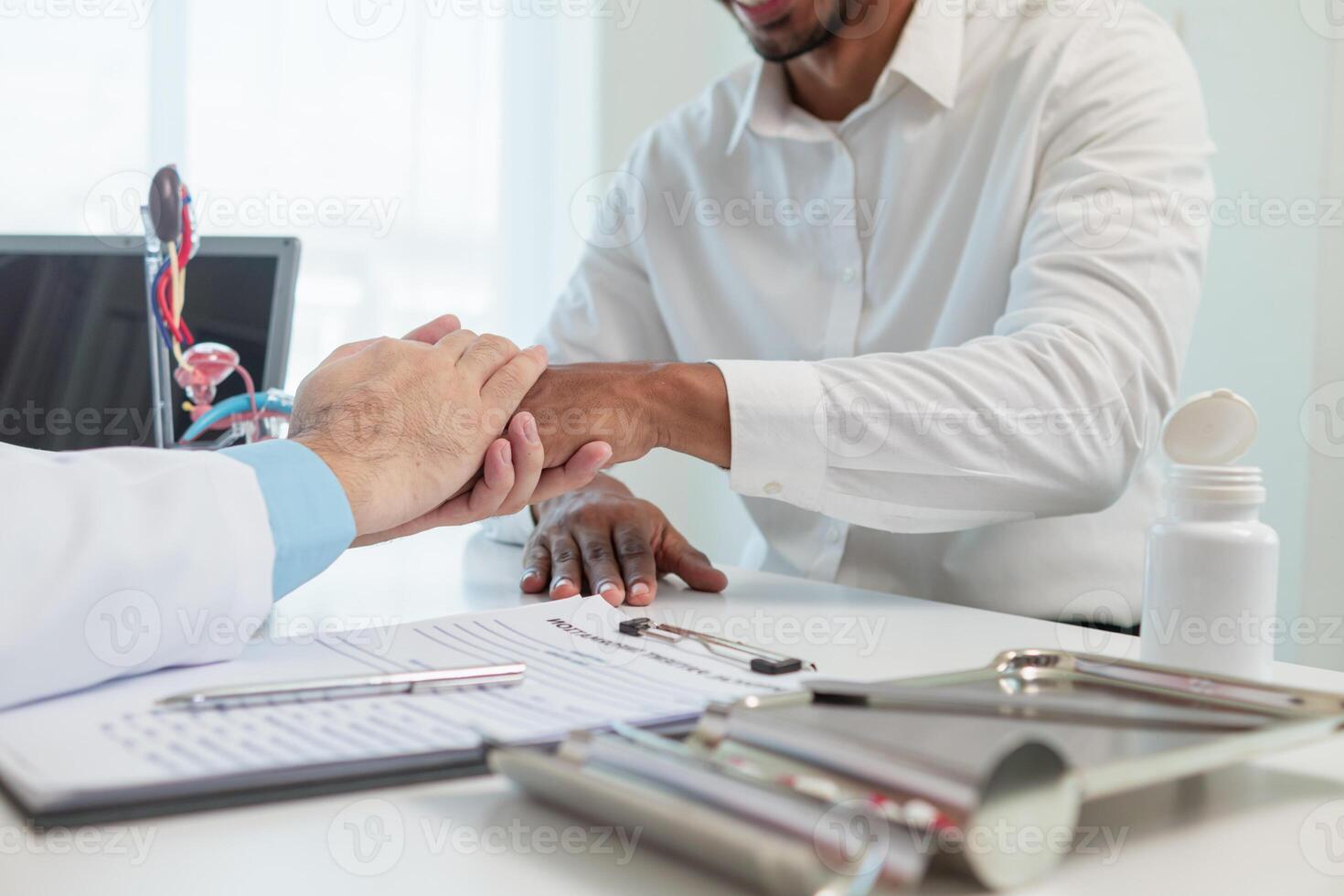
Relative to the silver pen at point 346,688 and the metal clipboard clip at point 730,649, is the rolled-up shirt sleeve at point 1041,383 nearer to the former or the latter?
the metal clipboard clip at point 730,649

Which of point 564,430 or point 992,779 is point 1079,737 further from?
point 564,430

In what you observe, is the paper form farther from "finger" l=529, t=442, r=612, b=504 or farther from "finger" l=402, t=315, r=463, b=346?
"finger" l=402, t=315, r=463, b=346

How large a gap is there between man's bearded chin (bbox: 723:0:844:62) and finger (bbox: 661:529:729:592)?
0.66 metres

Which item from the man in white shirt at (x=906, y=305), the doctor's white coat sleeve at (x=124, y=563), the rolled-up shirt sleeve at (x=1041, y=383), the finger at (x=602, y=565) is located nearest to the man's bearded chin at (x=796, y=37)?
the man in white shirt at (x=906, y=305)

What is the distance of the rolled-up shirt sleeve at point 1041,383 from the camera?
922 millimetres

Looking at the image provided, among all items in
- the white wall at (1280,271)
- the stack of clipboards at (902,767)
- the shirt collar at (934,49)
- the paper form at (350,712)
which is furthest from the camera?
the white wall at (1280,271)

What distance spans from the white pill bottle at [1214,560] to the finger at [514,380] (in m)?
0.47

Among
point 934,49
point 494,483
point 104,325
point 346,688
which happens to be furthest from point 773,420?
point 104,325

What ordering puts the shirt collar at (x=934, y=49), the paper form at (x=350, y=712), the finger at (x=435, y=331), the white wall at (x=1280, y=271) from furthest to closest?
the white wall at (x=1280, y=271) → the shirt collar at (x=934, y=49) → the finger at (x=435, y=331) → the paper form at (x=350, y=712)

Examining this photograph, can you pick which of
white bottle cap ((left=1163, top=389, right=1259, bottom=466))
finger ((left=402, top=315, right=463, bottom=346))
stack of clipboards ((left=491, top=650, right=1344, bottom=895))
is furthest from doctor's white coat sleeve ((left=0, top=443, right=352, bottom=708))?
white bottle cap ((left=1163, top=389, right=1259, bottom=466))

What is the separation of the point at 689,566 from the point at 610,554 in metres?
0.07

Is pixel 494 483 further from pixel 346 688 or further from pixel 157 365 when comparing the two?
pixel 157 365

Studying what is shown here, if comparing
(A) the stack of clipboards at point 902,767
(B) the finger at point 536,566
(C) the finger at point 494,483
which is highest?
(C) the finger at point 494,483

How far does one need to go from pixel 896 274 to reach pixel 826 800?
104cm
